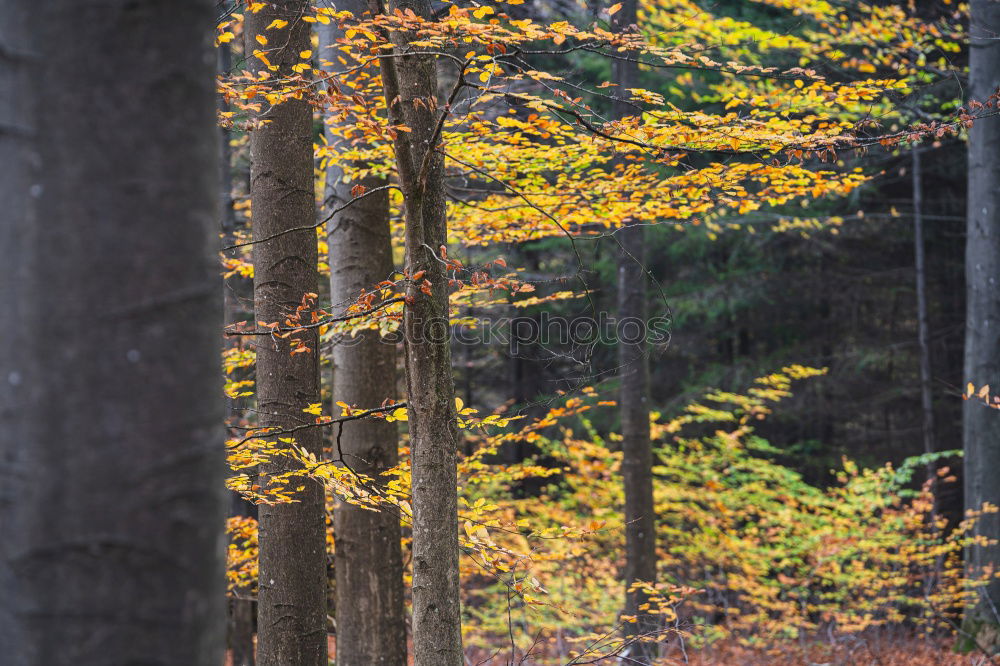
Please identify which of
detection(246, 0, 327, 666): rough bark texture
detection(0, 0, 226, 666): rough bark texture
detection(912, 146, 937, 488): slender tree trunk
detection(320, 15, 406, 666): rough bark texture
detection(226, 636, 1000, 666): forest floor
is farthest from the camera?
detection(912, 146, 937, 488): slender tree trunk

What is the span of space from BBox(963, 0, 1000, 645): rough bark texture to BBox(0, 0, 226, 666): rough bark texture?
10948 millimetres

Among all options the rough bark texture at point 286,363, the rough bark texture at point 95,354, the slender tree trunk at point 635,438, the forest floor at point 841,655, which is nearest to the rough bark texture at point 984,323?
the forest floor at point 841,655

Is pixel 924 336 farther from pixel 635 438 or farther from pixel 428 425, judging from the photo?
pixel 428 425

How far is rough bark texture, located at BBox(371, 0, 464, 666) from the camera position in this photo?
138 inches

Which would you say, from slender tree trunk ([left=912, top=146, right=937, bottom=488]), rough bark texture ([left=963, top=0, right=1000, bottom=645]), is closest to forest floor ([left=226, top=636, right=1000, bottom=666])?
rough bark texture ([left=963, top=0, right=1000, bottom=645])

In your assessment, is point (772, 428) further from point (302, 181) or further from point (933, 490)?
point (302, 181)

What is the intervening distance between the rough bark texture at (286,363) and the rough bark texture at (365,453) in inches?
27.5

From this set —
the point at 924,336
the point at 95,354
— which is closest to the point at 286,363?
the point at 95,354

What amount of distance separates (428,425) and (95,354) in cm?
254

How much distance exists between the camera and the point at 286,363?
4664 millimetres

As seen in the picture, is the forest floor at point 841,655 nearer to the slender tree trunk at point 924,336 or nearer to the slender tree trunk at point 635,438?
the slender tree trunk at point 635,438

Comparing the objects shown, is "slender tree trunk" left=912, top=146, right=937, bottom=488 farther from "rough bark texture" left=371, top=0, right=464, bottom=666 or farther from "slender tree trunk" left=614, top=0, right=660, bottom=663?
"rough bark texture" left=371, top=0, right=464, bottom=666

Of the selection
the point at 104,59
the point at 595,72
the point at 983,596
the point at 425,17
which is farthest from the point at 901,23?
the point at 104,59

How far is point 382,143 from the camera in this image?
5.86 metres
